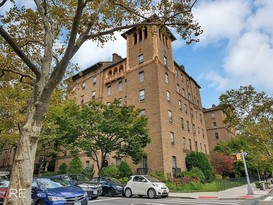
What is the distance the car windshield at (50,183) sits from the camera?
361 inches

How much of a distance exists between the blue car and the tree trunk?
365 centimetres

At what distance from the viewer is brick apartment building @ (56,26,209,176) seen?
84.7 feet

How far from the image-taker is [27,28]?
8984 millimetres

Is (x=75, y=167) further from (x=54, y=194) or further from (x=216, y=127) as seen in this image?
(x=216, y=127)

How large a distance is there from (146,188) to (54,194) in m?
8.44

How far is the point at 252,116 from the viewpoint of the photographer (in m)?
25.1

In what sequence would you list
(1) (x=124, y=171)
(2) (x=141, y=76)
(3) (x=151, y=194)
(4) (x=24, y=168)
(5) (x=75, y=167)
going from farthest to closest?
(5) (x=75, y=167) → (2) (x=141, y=76) → (1) (x=124, y=171) → (3) (x=151, y=194) → (4) (x=24, y=168)

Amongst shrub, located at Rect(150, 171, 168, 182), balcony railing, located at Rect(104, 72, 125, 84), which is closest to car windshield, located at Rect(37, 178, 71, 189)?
shrub, located at Rect(150, 171, 168, 182)

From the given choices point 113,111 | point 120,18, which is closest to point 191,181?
point 113,111

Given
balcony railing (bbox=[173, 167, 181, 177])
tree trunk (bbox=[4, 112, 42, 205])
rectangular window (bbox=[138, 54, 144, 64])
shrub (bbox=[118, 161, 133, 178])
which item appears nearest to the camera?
tree trunk (bbox=[4, 112, 42, 205])

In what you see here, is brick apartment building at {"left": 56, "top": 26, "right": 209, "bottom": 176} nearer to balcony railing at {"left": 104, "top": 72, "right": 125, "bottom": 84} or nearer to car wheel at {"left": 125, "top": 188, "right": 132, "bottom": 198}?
balcony railing at {"left": 104, "top": 72, "right": 125, "bottom": 84}

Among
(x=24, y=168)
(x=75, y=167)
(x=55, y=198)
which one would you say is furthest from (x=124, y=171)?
(x=24, y=168)

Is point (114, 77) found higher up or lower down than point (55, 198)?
higher up

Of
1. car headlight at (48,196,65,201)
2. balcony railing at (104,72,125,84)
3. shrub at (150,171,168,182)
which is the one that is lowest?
car headlight at (48,196,65,201)
